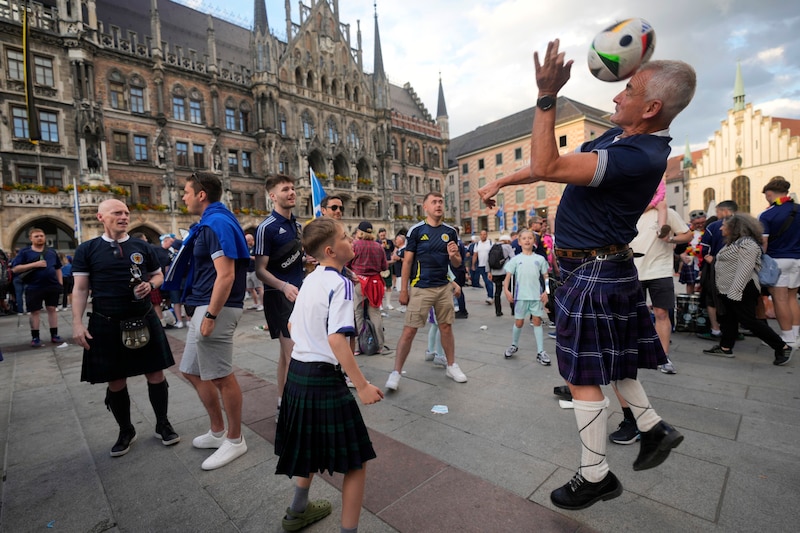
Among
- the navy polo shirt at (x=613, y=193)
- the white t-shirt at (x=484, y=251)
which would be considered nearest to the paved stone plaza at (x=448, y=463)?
the navy polo shirt at (x=613, y=193)

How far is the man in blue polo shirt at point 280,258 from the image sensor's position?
147 inches

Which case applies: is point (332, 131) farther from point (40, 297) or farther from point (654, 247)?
point (654, 247)

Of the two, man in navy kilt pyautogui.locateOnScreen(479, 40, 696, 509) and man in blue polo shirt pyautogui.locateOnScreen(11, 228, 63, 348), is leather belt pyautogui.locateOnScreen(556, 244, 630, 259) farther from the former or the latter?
man in blue polo shirt pyautogui.locateOnScreen(11, 228, 63, 348)

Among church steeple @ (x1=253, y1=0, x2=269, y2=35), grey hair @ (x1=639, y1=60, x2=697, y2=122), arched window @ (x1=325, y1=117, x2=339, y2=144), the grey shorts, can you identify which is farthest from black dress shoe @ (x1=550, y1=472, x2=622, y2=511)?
church steeple @ (x1=253, y1=0, x2=269, y2=35)

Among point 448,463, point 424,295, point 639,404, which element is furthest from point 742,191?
point 448,463

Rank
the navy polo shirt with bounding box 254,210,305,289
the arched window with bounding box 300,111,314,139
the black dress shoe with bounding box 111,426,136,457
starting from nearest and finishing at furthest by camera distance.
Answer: the black dress shoe with bounding box 111,426,136,457, the navy polo shirt with bounding box 254,210,305,289, the arched window with bounding box 300,111,314,139

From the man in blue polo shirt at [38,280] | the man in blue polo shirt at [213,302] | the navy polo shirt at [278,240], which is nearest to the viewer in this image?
the man in blue polo shirt at [213,302]

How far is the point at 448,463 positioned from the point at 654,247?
148 inches

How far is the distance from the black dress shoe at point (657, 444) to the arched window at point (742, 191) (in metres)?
59.2

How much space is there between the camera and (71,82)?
25.8 metres

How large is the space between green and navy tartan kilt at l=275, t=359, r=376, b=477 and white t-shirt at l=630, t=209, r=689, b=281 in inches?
169

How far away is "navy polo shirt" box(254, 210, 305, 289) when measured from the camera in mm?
3729

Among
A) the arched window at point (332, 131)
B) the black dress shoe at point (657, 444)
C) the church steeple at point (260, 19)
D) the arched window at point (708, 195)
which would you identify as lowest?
the black dress shoe at point (657, 444)

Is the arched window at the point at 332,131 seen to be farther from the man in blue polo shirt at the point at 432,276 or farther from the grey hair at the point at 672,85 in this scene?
the grey hair at the point at 672,85
